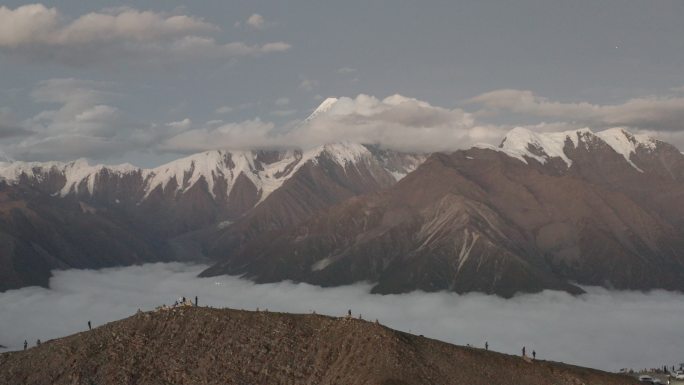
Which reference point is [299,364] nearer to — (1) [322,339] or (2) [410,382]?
(1) [322,339]

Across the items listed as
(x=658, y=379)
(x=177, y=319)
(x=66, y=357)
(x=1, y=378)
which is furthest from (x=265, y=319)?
(x=658, y=379)

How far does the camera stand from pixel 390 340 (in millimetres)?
151875

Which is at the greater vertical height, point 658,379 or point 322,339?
point 322,339

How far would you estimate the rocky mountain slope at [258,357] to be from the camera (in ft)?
477

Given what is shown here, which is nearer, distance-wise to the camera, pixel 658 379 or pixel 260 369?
pixel 260 369

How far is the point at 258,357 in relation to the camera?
150 meters

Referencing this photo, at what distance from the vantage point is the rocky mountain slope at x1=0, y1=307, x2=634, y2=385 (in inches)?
5728

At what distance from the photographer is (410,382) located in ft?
461

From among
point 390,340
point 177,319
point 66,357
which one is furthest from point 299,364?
point 66,357

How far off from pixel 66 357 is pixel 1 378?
12798mm

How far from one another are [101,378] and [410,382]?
5796 cm

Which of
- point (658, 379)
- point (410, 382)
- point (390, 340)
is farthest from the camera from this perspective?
point (658, 379)

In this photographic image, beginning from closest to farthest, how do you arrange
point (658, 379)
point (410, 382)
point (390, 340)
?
1. point (410, 382)
2. point (390, 340)
3. point (658, 379)

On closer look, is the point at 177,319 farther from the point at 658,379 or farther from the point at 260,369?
the point at 658,379
